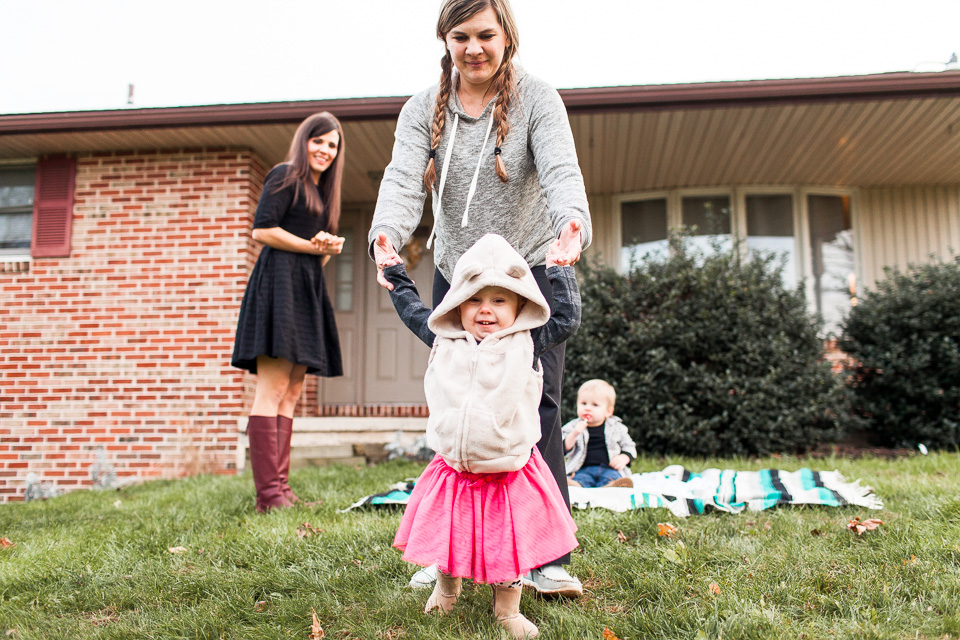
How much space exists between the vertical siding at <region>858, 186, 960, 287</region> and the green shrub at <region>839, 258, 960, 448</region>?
3.13 feet

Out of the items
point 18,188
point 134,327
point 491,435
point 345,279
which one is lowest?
A: point 491,435

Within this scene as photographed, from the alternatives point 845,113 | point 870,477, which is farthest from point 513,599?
point 845,113

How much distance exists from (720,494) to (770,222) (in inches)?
207

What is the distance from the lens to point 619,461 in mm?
4141

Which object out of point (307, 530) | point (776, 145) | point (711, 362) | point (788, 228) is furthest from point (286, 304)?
point (788, 228)

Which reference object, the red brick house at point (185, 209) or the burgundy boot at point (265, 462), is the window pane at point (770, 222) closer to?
the red brick house at point (185, 209)

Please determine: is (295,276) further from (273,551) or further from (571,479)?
(571,479)

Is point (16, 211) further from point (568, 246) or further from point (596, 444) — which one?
point (568, 246)

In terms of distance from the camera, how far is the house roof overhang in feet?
19.2

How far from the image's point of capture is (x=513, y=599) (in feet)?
6.02

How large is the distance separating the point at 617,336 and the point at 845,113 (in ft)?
9.60

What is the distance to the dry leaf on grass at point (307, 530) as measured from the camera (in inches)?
113

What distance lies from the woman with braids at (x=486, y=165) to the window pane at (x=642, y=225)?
5.97 meters

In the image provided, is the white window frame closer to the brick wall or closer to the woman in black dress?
the brick wall
